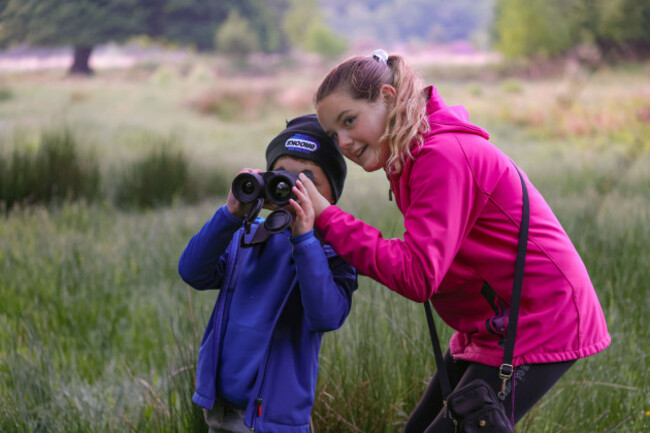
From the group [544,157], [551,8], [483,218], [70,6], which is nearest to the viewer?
[483,218]

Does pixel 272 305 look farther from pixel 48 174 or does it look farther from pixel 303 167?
pixel 48 174

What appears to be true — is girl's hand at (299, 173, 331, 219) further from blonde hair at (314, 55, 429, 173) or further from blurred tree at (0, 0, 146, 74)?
blurred tree at (0, 0, 146, 74)

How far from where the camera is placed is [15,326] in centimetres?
354

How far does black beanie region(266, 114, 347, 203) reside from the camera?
1771 millimetres

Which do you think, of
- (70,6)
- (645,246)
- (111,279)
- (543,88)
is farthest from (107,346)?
(543,88)

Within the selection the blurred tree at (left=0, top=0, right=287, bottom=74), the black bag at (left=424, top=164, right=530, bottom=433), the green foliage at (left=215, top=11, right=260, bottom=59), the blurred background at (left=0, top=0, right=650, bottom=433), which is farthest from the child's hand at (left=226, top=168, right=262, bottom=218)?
the green foliage at (left=215, top=11, right=260, bottom=59)

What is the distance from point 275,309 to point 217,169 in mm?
7866

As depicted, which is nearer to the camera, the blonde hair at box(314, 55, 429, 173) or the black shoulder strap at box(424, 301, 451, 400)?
the blonde hair at box(314, 55, 429, 173)

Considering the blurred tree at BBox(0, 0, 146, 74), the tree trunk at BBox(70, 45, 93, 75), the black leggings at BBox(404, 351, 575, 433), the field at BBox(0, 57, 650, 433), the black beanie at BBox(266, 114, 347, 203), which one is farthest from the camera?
the tree trunk at BBox(70, 45, 93, 75)

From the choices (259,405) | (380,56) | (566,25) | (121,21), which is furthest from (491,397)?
(566,25)

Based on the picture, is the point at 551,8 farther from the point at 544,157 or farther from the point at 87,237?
the point at 87,237

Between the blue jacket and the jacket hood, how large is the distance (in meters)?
0.41

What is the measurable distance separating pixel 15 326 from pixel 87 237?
6.50 feet

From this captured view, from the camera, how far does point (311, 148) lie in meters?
1.77
